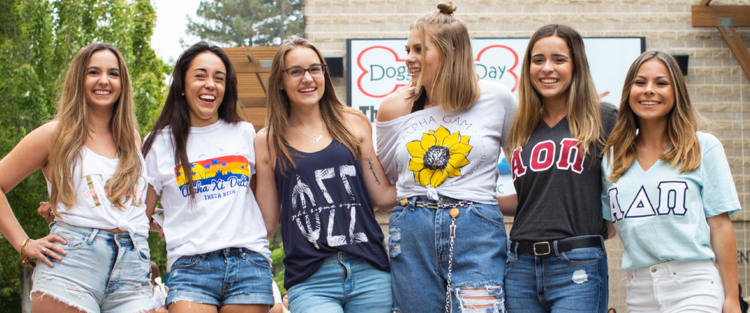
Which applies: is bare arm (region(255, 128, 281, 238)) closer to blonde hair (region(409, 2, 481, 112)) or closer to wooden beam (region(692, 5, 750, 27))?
blonde hair (region(409, 2, 481, 112))

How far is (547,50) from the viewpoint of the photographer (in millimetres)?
2955

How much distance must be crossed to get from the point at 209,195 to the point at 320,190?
1.79 feet

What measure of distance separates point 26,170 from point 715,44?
849 cm

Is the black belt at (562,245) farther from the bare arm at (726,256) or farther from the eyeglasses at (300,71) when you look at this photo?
the eyeglasses at (300,71)

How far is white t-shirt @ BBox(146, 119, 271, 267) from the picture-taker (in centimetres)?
294

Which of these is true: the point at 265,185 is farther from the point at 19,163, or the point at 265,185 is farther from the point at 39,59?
the point at 39,59

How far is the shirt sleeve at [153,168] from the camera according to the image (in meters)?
3.13

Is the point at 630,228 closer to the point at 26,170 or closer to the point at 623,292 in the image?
the point at 26,170

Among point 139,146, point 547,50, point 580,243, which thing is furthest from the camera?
point 139,146

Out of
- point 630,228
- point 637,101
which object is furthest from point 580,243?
point 637,101

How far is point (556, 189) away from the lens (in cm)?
277

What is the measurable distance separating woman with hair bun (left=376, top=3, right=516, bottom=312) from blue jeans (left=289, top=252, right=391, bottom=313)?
76 mm

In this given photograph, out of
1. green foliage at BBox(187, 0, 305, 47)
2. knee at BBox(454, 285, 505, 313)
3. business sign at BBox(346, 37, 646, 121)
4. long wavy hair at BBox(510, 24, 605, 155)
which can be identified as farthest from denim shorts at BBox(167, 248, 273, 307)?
green foliage at BBox(187, 0, 305, 47)

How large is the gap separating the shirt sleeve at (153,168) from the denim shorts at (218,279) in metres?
0.44
